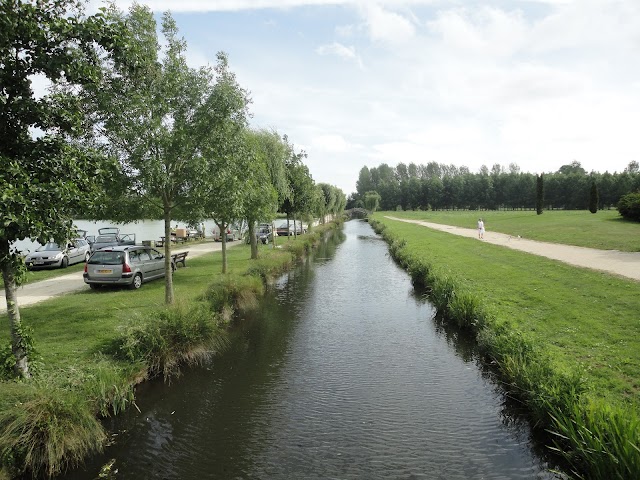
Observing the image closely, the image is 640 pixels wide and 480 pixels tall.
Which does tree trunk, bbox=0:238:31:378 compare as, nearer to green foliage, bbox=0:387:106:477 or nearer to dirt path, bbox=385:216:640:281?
green foliage, bbox=0:387:106:477

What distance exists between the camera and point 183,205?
44.9 ft

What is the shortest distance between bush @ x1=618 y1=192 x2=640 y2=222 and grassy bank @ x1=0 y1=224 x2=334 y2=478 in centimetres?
3700

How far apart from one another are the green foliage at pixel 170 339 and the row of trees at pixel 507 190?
7756cm

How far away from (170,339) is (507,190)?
119 meters

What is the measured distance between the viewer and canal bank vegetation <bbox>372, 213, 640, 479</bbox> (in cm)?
557

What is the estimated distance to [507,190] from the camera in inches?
4503

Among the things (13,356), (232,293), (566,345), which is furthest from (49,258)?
(566,345)

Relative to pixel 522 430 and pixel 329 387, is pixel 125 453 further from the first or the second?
pixel 522 430

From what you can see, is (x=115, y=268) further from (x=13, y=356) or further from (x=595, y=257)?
(x=595, y=257)

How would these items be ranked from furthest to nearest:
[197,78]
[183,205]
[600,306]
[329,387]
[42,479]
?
1. [183,205]
2. [197,78]
3. [600,306]
4. [329,387]
5. [42,479]

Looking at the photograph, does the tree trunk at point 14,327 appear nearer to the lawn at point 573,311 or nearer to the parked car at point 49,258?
the lawn at point 573,311

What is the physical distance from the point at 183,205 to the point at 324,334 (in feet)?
20.1

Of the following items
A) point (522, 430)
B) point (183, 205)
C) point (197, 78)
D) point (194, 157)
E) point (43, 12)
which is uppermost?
point (197, 78)

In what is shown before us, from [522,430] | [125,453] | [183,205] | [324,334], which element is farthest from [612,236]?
[125,453]
